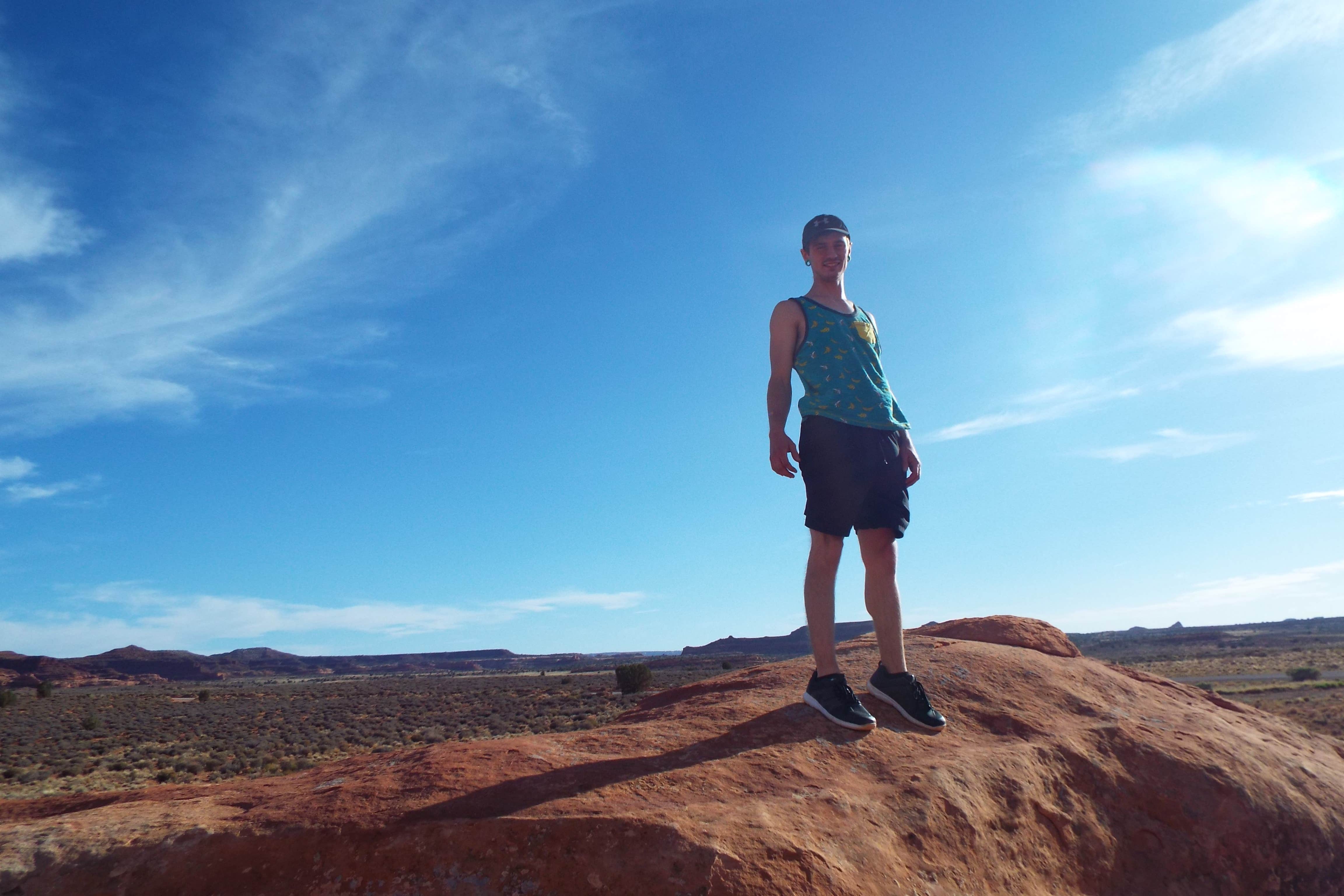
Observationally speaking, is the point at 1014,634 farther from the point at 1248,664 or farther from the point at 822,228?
the point at 1248,664

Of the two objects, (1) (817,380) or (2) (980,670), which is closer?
(1) (817,380)

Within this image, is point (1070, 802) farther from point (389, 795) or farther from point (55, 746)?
point (55, 746)

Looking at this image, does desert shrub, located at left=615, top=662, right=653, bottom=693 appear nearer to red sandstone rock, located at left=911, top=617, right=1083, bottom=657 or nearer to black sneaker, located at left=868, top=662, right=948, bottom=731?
red sandstone rock, located at left=911, top=617, right=1083, bottom=657

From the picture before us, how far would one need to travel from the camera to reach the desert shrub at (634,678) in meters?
33.2

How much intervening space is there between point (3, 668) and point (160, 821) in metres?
107

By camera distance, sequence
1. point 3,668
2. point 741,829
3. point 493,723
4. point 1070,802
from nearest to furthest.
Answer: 1. point 741,829
2. point 1070,802
3. point 493,723
4. point 3,668

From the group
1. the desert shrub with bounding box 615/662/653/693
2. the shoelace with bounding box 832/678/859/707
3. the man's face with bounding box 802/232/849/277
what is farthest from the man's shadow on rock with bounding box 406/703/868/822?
the desert shrub with bounding box 615/662/653/693

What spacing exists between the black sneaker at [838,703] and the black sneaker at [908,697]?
0.15 meters

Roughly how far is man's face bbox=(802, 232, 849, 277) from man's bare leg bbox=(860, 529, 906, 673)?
49.5 inches

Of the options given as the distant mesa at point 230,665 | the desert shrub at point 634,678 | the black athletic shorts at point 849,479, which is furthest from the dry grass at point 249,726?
the distant mesa at point 230,665

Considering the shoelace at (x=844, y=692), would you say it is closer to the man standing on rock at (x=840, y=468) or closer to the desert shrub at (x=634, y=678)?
the man standing on rock at (x=840, y=468)

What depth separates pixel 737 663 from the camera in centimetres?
6097

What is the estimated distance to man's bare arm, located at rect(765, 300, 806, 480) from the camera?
3.44 metres

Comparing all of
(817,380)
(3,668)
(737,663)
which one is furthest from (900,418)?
(3,668)
